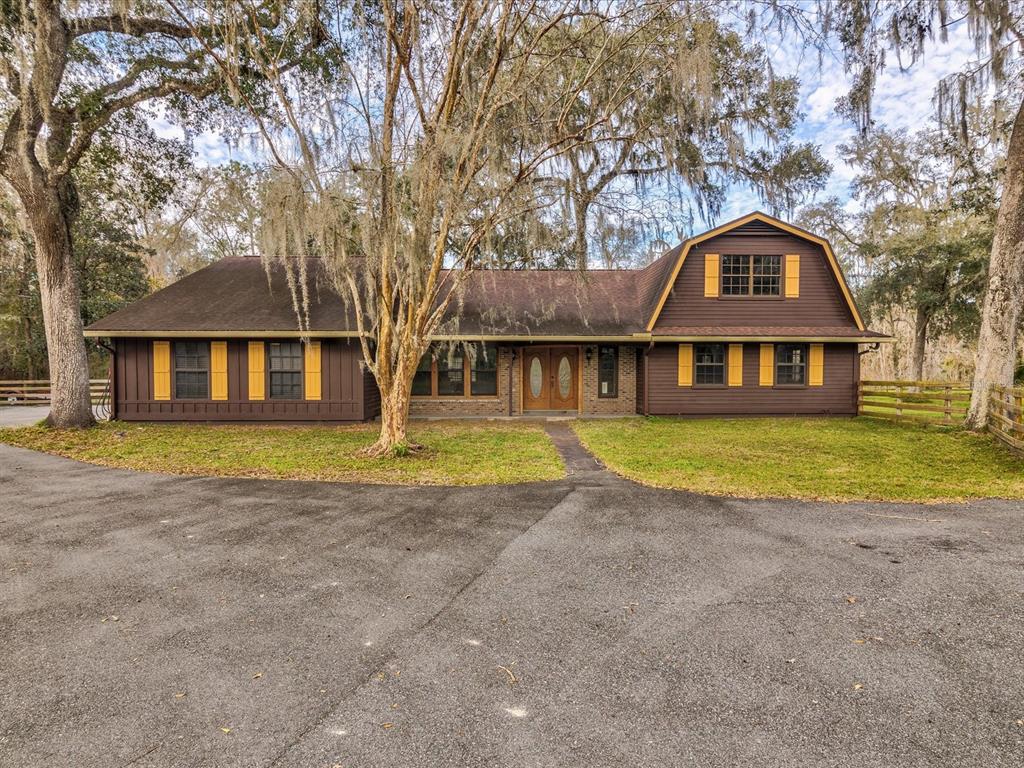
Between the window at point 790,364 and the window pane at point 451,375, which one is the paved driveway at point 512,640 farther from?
the window at point 790,364

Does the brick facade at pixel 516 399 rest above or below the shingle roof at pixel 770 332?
below

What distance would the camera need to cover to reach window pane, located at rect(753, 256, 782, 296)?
495 inches

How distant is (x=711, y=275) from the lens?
40.9 feet

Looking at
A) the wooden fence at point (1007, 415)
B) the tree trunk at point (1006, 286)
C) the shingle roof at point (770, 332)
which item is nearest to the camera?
the wooden fence at point (1007, 415)

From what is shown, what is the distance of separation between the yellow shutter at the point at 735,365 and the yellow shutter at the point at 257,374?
12.1 meters

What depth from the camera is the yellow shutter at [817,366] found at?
41.0ft

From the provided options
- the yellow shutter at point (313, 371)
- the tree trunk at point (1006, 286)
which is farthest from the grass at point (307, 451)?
the tree trunk at point (1006, 286)

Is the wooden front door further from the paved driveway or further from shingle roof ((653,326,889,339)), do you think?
the paved driveway

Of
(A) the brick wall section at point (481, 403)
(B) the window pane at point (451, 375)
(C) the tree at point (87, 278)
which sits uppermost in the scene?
(C) the tree at point (87, 278)

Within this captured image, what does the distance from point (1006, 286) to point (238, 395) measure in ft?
54.5

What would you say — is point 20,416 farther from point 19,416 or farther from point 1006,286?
point 1006,286

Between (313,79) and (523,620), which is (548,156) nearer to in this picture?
(313,79)

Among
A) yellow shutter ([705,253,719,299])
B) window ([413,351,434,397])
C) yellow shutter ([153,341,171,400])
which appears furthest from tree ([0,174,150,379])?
yellow shutter ([705,253,719,299])

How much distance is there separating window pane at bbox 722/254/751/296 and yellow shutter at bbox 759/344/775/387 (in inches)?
63.3
